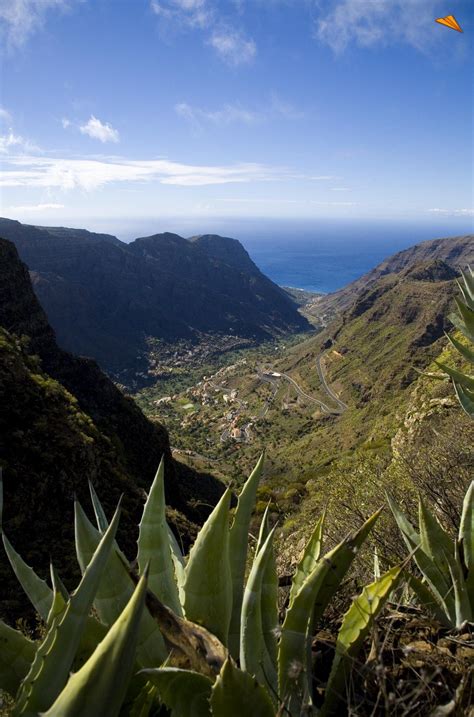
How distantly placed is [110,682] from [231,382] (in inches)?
3588

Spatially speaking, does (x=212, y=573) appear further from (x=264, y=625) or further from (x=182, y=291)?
(x=182, y=291)

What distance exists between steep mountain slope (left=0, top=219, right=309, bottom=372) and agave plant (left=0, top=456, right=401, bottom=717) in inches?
4085

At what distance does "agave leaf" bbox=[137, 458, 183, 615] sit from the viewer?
Result: 5.81 ft

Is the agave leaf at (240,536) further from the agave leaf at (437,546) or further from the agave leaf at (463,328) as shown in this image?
the agave leaf at (463,328)

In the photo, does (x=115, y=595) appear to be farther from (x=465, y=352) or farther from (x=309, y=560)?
(x=465, y=352)

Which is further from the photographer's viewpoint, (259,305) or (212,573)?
(259,305)

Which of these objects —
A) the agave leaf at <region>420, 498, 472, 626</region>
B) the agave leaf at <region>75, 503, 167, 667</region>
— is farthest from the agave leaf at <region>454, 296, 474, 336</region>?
the agave leaf at <region>75, 503, 167, 667</region>

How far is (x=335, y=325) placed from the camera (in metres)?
90.6

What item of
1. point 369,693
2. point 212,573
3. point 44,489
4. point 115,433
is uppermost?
point 212,573

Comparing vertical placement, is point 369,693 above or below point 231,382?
above

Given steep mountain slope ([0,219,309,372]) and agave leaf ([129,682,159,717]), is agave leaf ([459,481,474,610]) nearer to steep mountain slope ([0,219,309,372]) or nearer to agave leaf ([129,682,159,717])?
agave leaf ([129,682,159,717])

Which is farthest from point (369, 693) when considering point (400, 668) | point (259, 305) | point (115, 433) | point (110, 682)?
point (259, 305)

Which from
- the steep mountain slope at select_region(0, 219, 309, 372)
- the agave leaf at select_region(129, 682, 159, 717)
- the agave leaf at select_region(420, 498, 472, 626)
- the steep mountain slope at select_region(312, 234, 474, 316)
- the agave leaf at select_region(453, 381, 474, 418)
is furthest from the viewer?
the steep mountain slope at select_region(312, 234, 474, 316)

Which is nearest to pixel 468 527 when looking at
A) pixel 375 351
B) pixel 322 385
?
pixel 375 351
